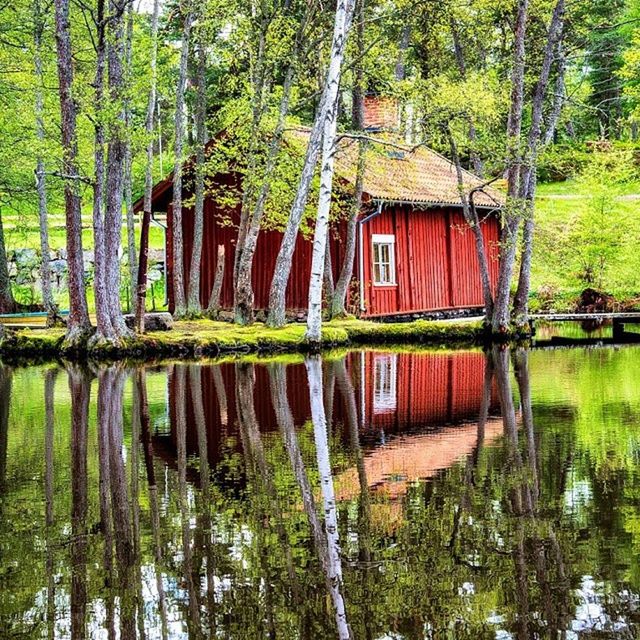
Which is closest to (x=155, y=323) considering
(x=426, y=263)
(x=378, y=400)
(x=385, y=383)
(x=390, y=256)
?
(x=390, y=256)

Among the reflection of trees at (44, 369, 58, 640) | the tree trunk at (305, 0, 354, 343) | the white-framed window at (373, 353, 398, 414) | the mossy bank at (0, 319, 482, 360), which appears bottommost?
the white-framed window at (373, 353, 398, 414)

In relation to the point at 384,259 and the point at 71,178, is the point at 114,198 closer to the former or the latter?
the point at 71,178

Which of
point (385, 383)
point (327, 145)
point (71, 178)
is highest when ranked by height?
point (327, 145)

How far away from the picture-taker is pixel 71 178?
66.9ft

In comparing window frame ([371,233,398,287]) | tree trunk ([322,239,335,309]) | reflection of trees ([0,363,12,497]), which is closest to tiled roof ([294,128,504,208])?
window frame ([371,233,398,287])

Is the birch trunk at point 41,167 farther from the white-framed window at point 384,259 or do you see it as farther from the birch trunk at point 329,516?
the birch trunk at point 329,516

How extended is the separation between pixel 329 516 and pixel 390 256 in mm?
24678

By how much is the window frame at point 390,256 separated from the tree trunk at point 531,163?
560 centimetres

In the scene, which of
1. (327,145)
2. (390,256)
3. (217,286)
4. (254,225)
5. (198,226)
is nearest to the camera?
(327,145)

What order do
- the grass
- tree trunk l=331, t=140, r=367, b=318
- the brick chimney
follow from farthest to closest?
the grass
the brick chimney
tree trunk l=331, t=140, r=367, b=318

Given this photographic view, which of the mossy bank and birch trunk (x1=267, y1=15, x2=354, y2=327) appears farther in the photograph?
the mossy bank

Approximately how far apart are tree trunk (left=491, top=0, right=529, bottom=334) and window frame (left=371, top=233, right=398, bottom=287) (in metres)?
5.80

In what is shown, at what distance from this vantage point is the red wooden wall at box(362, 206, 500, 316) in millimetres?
30344

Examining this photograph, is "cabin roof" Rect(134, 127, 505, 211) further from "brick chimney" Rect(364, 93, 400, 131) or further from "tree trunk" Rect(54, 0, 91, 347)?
"tree trunk" Rect(54, 0, 91, 347)
